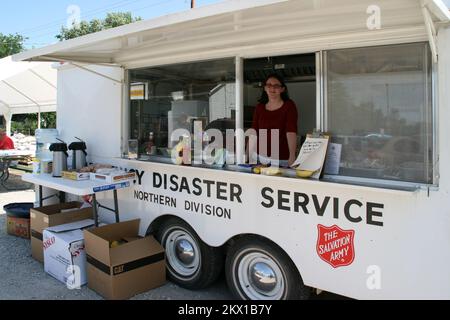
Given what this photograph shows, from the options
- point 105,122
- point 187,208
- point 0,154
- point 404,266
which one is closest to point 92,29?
point 0,154

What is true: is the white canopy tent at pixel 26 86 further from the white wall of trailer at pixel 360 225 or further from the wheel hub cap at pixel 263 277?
the wheel hub cap at pixel 263 277

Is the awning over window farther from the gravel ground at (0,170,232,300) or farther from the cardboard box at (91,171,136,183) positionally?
the gravel ground at (0,170,232,300)

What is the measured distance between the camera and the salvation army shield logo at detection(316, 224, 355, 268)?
2.52 metres

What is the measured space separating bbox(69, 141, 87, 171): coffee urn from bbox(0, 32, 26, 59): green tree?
104 ft

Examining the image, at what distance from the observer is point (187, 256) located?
139 inches

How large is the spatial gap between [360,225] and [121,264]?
185 cm

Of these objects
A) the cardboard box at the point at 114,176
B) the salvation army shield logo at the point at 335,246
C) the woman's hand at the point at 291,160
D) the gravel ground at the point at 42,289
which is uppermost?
the woman's hand at the point at 291,160

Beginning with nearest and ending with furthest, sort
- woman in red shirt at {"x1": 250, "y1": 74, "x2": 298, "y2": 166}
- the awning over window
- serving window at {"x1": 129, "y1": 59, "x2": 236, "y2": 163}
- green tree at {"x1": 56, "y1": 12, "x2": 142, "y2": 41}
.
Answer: the awning over window, woman in red shirt at {"x1": 250, "y1": 74, "x2": 298, "y2": 166}, serving window at {"x1": 129, "y1": 59, "x2": 236, "y2": 163}, green tree at {"x1": 56, "y1": 12, "x2": 142, "y2": 41}

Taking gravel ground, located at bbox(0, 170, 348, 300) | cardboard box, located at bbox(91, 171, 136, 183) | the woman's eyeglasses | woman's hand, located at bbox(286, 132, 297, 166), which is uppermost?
the woman's eyeglasses

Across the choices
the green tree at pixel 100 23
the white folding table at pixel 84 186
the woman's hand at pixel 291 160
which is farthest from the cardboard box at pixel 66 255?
the green tree at pixel 100 23

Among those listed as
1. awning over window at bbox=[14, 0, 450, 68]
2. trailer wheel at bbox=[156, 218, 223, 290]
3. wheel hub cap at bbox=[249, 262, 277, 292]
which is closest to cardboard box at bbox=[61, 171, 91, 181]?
trailer wheel at bbox=[156, 218, 223, 290]

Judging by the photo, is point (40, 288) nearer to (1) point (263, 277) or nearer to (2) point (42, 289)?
(2) point (42, 289)

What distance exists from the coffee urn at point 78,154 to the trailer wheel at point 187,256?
131 cm

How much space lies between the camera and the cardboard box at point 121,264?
315 cm
